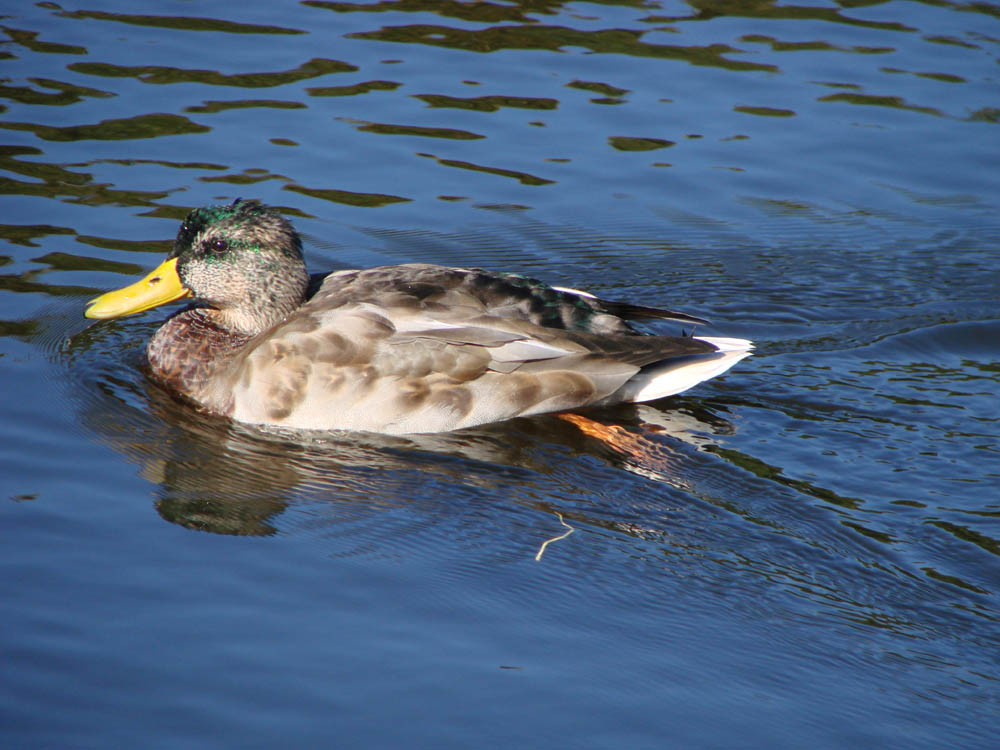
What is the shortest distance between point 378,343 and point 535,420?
3.06ft

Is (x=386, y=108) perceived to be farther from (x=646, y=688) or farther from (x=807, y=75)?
(x=646, y=688)

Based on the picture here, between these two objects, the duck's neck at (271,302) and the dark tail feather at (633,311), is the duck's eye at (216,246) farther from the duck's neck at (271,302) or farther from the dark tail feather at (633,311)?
the dark tail feather at (633,311)

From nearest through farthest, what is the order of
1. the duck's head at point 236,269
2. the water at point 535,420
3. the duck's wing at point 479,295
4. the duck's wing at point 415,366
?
the water at point 535,420
the duck's wing at point 415,366
the duck's wing at point 479,295
the duck's head at point 236,269

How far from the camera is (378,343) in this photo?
6422mm

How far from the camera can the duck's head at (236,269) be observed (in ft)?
22.6

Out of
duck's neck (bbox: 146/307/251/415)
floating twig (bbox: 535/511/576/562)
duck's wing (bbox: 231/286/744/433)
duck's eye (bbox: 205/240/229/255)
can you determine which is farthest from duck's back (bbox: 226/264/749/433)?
floating twig (bbox: 535/511/576/562)

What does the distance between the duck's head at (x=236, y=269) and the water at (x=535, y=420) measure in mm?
529

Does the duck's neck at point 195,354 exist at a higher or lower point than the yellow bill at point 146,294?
lower

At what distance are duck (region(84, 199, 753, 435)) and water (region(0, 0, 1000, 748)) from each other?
190mm

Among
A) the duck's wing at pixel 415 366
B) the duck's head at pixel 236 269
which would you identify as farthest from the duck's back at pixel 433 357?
the duck's head at pixel 236 269

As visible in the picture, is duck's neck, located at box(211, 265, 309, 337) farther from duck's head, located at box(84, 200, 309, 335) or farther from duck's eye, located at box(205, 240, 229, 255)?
duck's eye, located at box(205, 240, 229, 255)

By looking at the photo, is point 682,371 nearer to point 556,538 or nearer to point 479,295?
point 479,295

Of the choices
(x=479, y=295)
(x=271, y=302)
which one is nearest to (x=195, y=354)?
(x=271, y=302)

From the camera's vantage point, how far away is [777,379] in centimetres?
694
